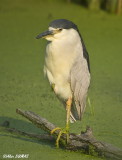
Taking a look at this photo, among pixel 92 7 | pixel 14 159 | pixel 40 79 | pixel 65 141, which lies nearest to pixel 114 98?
pixel 40 79

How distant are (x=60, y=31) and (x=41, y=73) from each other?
172 centimetres

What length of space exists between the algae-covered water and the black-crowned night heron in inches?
12.4

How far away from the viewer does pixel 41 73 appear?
18.6ft

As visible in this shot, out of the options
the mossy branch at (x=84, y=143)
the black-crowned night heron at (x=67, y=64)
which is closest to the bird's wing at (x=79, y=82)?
the black-crowned night heron at (x=67, y=64)

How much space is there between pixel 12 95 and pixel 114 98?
93 centimetres

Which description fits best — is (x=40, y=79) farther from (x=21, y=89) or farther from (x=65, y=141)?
(x=65, y=141)

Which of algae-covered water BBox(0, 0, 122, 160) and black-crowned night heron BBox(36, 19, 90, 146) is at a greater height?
black-crowned night heron BBox(36, 19, 90, 146)

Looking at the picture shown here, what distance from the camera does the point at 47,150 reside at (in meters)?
3.96

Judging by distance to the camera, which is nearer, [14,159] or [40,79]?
[14,159]

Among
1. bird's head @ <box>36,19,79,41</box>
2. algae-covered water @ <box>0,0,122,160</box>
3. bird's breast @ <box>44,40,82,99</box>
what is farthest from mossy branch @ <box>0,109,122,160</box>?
bird's head @ <box>36,19,79,41</box>

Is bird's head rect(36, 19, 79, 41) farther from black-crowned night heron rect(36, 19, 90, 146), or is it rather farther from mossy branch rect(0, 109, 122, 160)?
mossy branch rect(0, 109, 122, 160)

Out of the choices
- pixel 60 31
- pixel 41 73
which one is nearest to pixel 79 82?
pixel 60 31

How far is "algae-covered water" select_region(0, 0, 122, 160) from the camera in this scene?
4.20 meters

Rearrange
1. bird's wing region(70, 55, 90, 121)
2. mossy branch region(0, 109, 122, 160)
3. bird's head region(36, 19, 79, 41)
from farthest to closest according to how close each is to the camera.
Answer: bird's wing region(70, 55, 90, 121)
bird's head region(36, 19, 79, 41)
mossy branch region(0, 109, 122, 160)
